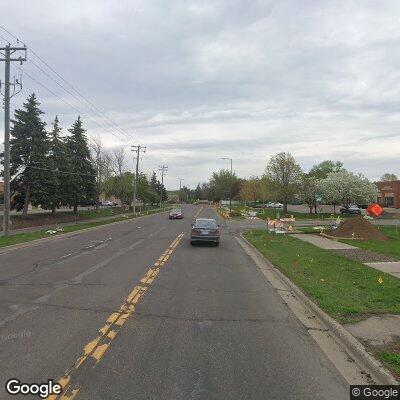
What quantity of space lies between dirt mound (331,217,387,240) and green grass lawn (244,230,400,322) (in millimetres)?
8249

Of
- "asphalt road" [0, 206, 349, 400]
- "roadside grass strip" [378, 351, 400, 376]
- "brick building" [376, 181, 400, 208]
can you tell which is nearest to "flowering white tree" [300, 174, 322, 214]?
"brick building" [376, 181, 400, 208]

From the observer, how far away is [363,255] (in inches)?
696

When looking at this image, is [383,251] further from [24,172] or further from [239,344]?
[24,172]

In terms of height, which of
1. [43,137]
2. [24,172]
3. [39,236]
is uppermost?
[43,137]

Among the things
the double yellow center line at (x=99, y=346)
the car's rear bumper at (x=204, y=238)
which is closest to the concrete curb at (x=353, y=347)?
the double yellow center line at (x=99, y=346)

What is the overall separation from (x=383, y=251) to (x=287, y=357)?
14.5 metres

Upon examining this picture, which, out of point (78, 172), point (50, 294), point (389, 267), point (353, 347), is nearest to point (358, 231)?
point (389, 267)

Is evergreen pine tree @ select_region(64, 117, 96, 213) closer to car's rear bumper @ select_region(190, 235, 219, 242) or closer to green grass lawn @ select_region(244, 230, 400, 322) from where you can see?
car's rear bumper @ select_region(190, 235, 219, 242)

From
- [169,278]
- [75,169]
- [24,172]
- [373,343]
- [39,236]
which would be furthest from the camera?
[75,169]

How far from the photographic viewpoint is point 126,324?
25.5ft

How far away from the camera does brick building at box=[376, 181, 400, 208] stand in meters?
81.5

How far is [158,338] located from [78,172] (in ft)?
148

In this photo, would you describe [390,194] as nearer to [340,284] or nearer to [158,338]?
Result: [340,284]

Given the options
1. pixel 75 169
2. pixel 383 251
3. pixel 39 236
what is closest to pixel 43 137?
pixel 75 169
